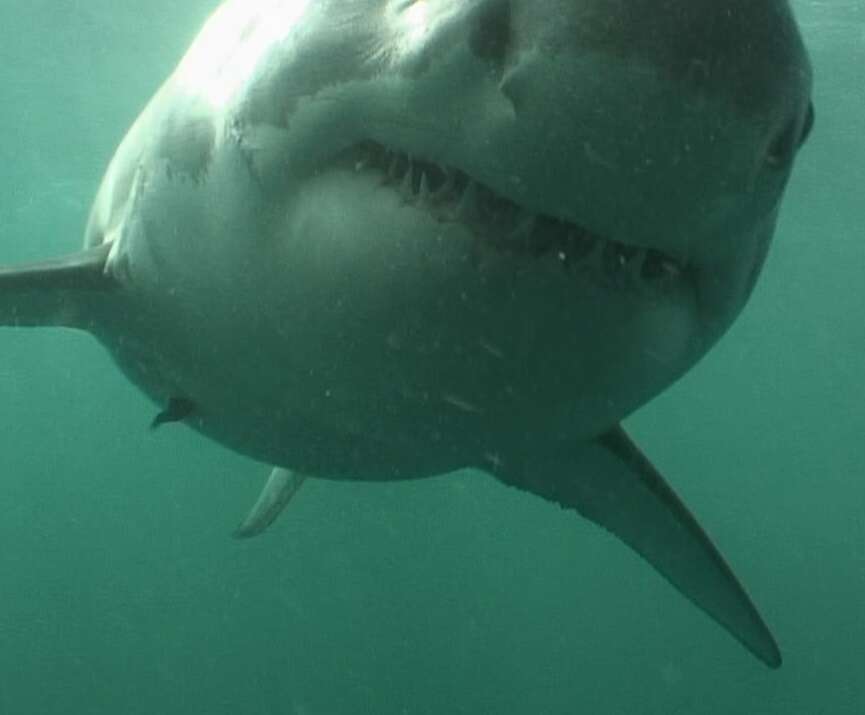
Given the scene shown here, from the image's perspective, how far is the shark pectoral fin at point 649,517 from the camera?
496 cm

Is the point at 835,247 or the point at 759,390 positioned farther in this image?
the point at 759,390

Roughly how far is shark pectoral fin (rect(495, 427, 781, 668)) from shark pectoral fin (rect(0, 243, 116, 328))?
2143mm

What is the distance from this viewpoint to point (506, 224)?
2270 mm

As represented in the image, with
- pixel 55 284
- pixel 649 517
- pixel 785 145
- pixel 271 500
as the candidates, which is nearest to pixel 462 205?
pixel 785 145

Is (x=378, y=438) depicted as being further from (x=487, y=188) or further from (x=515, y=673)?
(x=515, y=673)

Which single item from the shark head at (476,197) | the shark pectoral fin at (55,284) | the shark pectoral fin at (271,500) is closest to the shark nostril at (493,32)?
the shark head at (476,197)

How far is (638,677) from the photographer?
35.5m

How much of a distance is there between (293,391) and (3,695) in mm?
25917

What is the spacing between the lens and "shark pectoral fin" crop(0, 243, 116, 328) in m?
4.43

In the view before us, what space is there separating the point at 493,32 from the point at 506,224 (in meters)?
0.45

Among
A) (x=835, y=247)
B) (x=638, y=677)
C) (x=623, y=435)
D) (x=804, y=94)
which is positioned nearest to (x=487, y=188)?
(x=804, y=94)

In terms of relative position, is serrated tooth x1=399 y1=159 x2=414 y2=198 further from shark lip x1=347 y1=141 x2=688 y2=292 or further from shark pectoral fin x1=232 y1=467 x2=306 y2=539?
shark pectoral fin x1=232 y1=467 x2=306 y2=539

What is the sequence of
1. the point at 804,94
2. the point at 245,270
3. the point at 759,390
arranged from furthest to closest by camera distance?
the point at 759,390 → the point at 245,270 → the point at 804,94

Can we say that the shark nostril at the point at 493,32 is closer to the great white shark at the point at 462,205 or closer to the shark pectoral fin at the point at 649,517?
the great white shark at the point at 462,205
